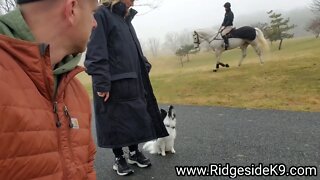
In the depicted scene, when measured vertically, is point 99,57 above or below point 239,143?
above

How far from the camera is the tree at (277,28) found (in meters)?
36.0

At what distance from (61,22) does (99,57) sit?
Answer: 2672mm

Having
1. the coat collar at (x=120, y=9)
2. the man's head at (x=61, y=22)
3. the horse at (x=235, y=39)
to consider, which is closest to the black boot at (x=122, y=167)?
the coat collar at (x=120, y=9)

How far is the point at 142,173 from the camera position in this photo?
4.90m

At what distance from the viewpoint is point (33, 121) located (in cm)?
136

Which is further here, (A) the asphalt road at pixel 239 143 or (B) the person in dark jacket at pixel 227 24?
(B) the person in dark jacket at pixel 227 24

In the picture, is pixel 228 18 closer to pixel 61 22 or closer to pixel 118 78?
pixel 118 78

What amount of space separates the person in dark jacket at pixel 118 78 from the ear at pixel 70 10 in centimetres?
263

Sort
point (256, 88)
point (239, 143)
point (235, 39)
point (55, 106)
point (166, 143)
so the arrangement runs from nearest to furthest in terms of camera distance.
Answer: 1. point (55, 106)
2. point (166, 143)
3. point (239, 143)
4. point (256, 88)
5. point (235, 39)

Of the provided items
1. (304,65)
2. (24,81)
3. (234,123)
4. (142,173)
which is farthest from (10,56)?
(304,65)

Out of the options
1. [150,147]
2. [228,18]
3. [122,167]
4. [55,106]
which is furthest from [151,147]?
[228,18]

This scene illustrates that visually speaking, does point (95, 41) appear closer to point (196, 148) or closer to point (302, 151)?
point (196, 148)

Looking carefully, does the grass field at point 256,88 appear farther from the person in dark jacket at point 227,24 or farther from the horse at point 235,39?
the person in dark jacket at point 227,24

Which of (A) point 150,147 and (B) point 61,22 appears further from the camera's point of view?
(A) point 150,147
